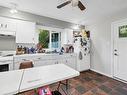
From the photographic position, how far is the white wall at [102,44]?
3623mm

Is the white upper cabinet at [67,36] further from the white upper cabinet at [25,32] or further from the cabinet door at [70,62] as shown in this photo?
the white upper cabinet at [25,32]

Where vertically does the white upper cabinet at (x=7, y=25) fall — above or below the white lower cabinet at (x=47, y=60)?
above

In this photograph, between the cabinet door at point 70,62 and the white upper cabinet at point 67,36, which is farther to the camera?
the white upper cabinet at point 67,36

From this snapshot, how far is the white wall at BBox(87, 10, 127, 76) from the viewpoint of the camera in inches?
143

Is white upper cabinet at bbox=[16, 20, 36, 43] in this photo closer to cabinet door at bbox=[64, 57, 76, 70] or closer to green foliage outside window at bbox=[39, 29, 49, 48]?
green foliage outside window at bbox=[39, 29, 49, 48]

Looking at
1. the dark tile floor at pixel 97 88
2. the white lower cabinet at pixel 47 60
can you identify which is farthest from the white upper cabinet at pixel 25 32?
the dark tile floor at pixel 97 88

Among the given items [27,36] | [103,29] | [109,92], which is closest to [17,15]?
[27,36]

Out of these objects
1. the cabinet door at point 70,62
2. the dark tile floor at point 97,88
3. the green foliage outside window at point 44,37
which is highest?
the green foliage outside window at point 44,37

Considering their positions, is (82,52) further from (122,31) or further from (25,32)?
(25,32)

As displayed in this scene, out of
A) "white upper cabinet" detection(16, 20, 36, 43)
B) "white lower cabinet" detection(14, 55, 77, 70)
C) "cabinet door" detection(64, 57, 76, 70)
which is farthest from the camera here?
"cabinet door" detection(64, 57, 76, 70)

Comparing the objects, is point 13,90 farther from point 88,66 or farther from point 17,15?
point 88,66

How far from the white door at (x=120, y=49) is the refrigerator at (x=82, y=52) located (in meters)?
1.16

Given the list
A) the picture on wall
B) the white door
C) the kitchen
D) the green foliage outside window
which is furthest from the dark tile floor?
the green foliage outside window

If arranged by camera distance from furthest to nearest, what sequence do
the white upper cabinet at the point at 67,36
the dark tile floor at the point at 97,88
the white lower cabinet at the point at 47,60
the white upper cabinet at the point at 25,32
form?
the white upper cabinet at the point at 67,36 < the white upper cabinet at the point at 25,32 < the white lower cabinet at the point at 47,60 < the dark tile floor at the point at 97,88
